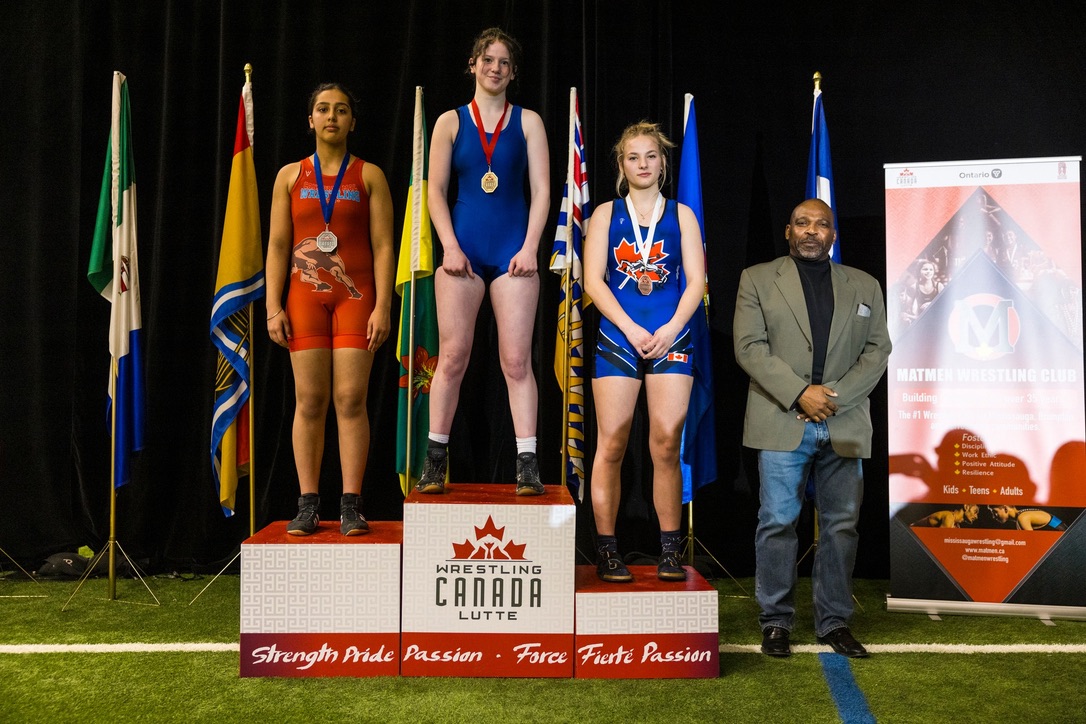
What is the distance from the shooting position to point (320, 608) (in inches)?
117

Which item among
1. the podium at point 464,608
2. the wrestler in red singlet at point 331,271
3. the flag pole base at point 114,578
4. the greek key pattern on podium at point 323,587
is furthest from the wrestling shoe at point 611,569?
the flag pole base at point 114,578

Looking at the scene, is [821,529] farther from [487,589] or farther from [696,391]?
[487,589]

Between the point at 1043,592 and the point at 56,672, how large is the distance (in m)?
3.81

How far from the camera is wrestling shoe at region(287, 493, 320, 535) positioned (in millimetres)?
3158

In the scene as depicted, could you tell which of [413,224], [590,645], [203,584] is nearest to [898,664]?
[590,645]

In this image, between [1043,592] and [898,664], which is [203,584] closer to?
[898,664]

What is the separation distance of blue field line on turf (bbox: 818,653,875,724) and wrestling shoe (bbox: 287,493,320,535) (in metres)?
1.84

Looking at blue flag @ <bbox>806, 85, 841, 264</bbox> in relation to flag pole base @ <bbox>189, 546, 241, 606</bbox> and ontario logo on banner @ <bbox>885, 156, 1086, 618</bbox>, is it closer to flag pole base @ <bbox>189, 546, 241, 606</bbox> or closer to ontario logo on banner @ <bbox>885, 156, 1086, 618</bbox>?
ontario logo on banner @ <bbox>885, 156, 1086, 618</bbox>

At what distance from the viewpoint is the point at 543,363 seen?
449cm

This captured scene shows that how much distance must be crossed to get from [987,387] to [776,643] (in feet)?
5.09

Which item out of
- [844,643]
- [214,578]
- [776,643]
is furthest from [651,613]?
[214,578]

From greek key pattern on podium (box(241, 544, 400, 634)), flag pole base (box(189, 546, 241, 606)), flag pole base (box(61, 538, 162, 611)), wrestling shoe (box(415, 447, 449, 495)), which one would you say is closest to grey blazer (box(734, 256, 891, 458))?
wrestling shoe (box(415, 447, 449, 495))

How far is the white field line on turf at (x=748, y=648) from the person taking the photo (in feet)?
10.5

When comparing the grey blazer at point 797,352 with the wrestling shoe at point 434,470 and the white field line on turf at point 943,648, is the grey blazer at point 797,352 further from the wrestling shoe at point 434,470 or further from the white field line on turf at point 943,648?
the wrestling shoe at point 434,470
